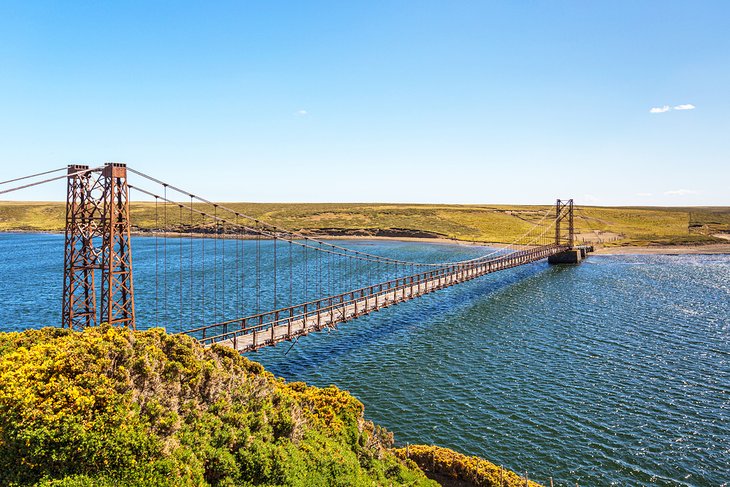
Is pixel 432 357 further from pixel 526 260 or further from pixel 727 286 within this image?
pixel 727 286

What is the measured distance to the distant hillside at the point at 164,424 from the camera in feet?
34.8

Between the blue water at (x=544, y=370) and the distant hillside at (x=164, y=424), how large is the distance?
5.91 metres

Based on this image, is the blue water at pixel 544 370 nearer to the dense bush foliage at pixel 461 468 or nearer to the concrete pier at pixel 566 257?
the dense bush foliage at pixel 461 468

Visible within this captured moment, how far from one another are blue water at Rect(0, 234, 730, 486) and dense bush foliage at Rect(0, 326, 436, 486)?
8.72 meters

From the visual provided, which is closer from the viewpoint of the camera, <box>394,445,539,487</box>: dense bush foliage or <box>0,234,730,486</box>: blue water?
<box>394,445,539,487</box>: dense bush foliage

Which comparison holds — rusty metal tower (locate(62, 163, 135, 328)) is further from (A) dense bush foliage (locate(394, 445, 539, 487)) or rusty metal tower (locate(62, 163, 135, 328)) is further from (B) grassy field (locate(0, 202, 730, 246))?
(B) grassy field (locate(0, 202, 730, 246))

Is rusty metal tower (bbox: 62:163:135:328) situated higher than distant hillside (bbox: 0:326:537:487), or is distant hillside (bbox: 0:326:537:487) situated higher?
rusty metal tower (bbox: 62:163:135:328)

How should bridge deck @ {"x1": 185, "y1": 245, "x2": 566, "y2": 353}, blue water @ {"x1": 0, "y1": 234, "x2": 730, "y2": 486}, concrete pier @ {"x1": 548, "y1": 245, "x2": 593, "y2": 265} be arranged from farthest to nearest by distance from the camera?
1. concrete pier @ {"x1": 548, "y1": 245, "x2": 593, "y2": 265}
2. bridge deck @ {"x1": 185, "y1": 245, "x2": 566, "y2": 353}
3. blue water @ {"x1": 0, "y1": 234, "x2": 730, "y2": 486}

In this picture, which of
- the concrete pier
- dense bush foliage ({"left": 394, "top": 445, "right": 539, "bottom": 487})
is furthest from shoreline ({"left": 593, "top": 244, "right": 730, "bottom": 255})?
dense bush foliage ({"left": 394, "top": 445, "right": 539, "bottom": 487})

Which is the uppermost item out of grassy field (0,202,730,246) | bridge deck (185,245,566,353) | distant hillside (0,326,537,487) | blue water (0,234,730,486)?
grassy field (0,202,730,246)

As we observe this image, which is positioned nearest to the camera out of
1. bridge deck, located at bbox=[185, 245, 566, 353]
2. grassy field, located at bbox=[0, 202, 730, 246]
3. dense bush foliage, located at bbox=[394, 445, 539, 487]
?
dense bush foliage, located at bbox=[394, 445, 539, 487]

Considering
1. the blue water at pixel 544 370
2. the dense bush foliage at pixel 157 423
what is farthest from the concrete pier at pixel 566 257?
the dense bush foliage at pixel 157 423

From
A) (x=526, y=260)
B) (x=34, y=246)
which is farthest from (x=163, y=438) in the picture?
(x=34, y=246)

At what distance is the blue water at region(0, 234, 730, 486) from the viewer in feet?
78.7
